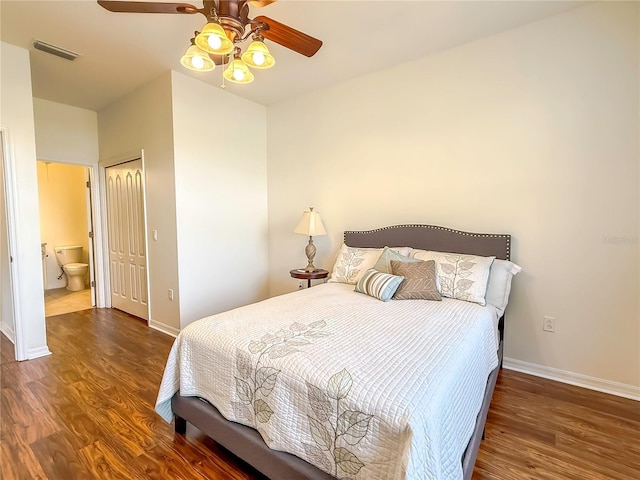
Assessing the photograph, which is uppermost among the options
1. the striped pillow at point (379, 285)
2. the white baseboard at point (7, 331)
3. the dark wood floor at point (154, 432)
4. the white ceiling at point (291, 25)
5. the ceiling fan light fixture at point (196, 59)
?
the white ceiling at point (291, 25)

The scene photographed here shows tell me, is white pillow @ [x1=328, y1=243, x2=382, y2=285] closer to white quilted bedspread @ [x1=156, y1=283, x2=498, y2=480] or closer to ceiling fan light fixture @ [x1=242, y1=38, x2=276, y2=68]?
white quilted bedspread @ [x1=156, y1=283, x2=498, y2=480]

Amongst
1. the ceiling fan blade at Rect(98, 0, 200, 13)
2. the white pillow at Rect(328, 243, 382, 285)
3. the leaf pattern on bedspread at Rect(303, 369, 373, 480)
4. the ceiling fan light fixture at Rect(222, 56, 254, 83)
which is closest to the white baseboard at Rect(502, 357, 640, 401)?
the white pillow at Rect(328, 243, 382, 285)

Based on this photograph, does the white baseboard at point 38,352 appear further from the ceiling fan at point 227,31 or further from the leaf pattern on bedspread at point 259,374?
the ceiling fan at point 227,31

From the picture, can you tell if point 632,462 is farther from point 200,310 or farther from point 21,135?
point 21,135

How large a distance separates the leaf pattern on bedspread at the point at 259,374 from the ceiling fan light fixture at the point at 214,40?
152 centimetres

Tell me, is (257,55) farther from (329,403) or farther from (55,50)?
(55,50)

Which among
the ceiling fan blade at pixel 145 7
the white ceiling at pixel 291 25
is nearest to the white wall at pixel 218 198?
the white ceiling at pixel 291 25

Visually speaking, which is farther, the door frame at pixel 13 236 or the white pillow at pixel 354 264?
the white pillow at pixel 354 264

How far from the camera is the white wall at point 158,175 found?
3.28m

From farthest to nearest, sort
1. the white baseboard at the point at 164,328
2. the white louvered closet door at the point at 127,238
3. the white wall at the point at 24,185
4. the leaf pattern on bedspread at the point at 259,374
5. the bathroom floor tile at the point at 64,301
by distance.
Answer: the bathroom floor tile at the point at 64,301, the white louvered closet door at the point at 127,238, the white baseboard at the point at 164,328, the white wall at the point at 24,185, the leaf pattern on bedspread at the point at 259,374

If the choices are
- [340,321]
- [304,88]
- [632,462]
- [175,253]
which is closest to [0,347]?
[175,253]

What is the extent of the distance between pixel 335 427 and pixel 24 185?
3.34 metres

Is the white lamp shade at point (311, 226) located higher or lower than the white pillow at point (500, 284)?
higher

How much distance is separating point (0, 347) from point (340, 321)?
3.47 meters
